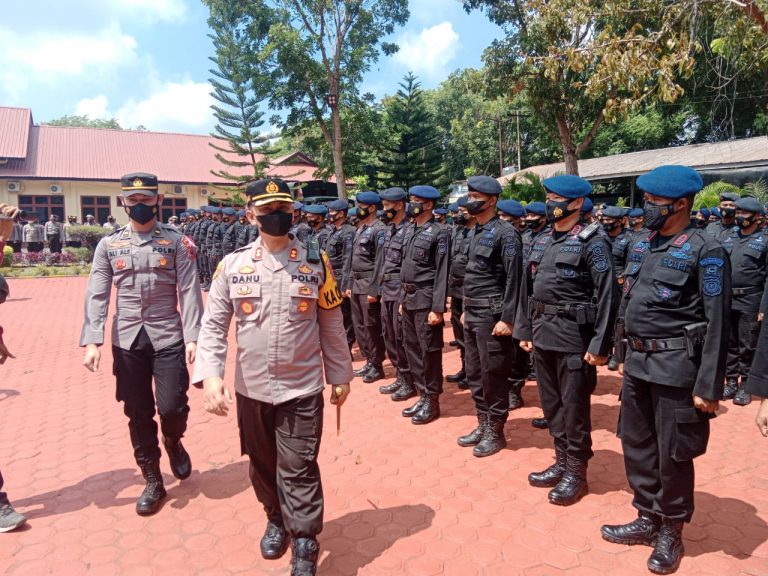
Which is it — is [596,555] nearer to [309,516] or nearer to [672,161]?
[309,516]

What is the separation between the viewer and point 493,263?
464cm

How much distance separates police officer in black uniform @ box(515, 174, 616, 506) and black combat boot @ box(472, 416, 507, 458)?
561mm

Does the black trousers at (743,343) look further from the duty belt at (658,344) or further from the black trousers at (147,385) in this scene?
the black trousers at (147,385)

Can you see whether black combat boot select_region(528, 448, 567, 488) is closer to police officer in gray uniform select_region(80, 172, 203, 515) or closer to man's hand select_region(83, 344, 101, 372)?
police officer in gray uniform select_region(80, 172, 203, 515)

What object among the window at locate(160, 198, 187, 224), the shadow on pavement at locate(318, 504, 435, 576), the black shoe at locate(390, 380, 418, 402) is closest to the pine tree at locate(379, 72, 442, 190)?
the window at locate(160, 198, 187, 224)

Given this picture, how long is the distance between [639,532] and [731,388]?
3.60 metres

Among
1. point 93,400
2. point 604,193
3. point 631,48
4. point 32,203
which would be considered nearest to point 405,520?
point 93,400

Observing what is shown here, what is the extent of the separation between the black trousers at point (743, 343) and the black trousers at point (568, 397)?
3.09 metres

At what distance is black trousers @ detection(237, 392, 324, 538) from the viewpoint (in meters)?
2.88

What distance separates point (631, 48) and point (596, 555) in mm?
7423

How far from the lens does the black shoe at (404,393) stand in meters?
5.84

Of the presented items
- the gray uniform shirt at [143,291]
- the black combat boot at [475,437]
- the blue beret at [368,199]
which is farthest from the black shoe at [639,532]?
the blue beret at [368,199]

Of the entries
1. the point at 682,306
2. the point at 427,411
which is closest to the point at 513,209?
the point at 427,411

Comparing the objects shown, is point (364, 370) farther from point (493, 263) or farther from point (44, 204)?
point (44, 204)
